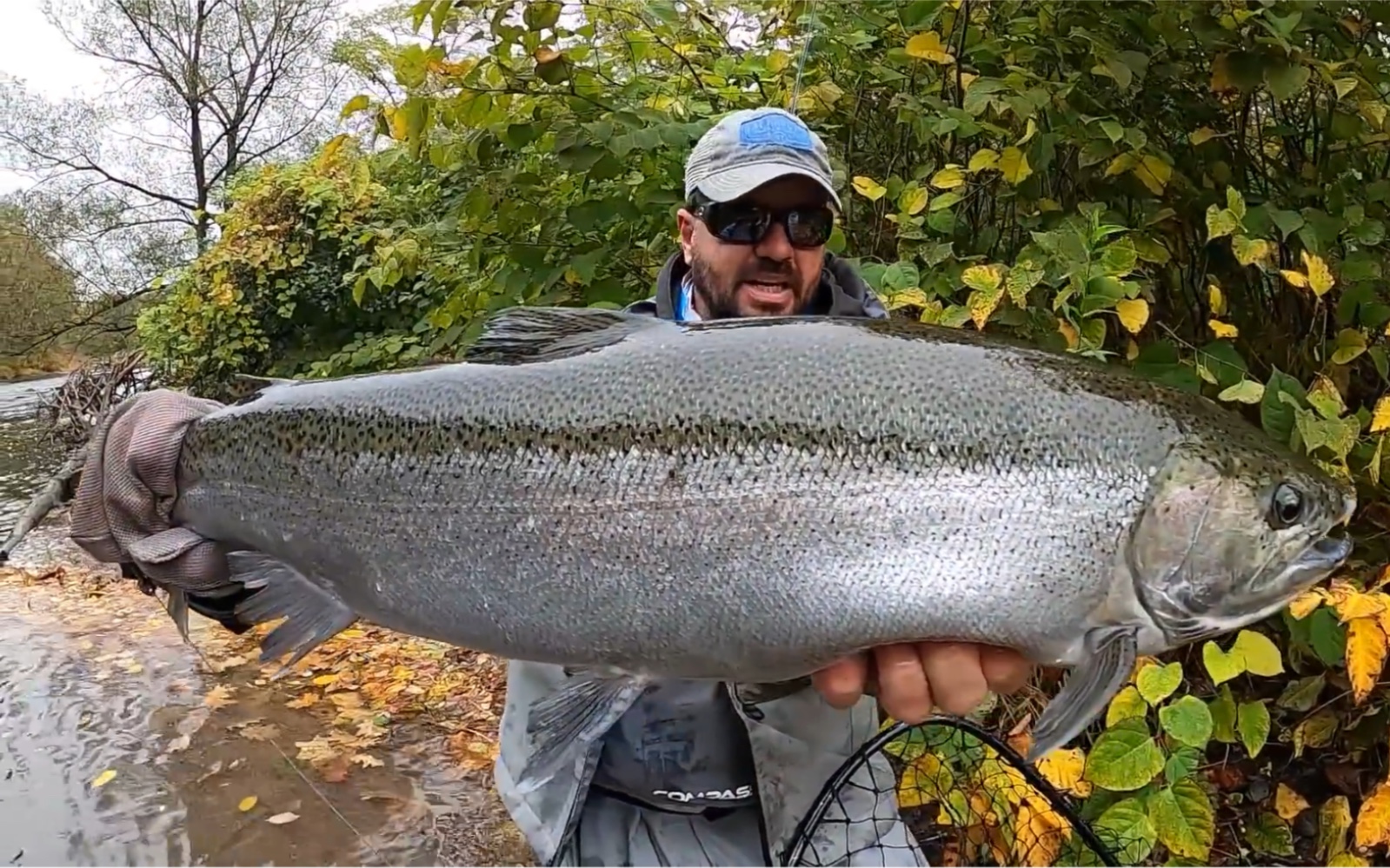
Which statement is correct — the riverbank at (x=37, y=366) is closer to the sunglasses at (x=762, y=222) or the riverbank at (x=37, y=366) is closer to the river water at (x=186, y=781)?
the river water at (x=186, y=781)

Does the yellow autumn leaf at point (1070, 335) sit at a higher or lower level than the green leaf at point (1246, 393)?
higher

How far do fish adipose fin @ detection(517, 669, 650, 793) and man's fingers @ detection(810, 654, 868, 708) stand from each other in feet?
1.09

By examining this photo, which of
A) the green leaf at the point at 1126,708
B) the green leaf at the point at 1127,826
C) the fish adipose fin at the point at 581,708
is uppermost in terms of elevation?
the fish adipose fin at the point at 581,708

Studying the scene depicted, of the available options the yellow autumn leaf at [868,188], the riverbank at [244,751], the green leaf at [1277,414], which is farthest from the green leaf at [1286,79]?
the riverbank at [244,751]

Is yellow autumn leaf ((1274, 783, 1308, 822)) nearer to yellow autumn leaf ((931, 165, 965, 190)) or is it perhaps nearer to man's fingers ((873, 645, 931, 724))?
man's fingers ((873, 645, 931, 724))

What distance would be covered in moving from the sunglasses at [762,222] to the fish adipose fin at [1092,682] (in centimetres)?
123

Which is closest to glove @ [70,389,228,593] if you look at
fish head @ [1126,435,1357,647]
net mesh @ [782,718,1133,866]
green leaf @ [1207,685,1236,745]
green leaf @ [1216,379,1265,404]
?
net mesh @ [782,718,1133,866]

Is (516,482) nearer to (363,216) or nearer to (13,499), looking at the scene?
(363,216)

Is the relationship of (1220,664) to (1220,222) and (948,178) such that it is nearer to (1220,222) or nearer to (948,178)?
(1220,222)

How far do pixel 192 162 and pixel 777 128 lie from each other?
2547 centimetres

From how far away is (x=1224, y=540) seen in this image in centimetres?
174

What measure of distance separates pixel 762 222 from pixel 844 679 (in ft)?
3.92

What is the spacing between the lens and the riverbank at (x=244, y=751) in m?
4.24

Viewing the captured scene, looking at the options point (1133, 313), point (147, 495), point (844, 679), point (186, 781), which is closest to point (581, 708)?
point (844, 679)
